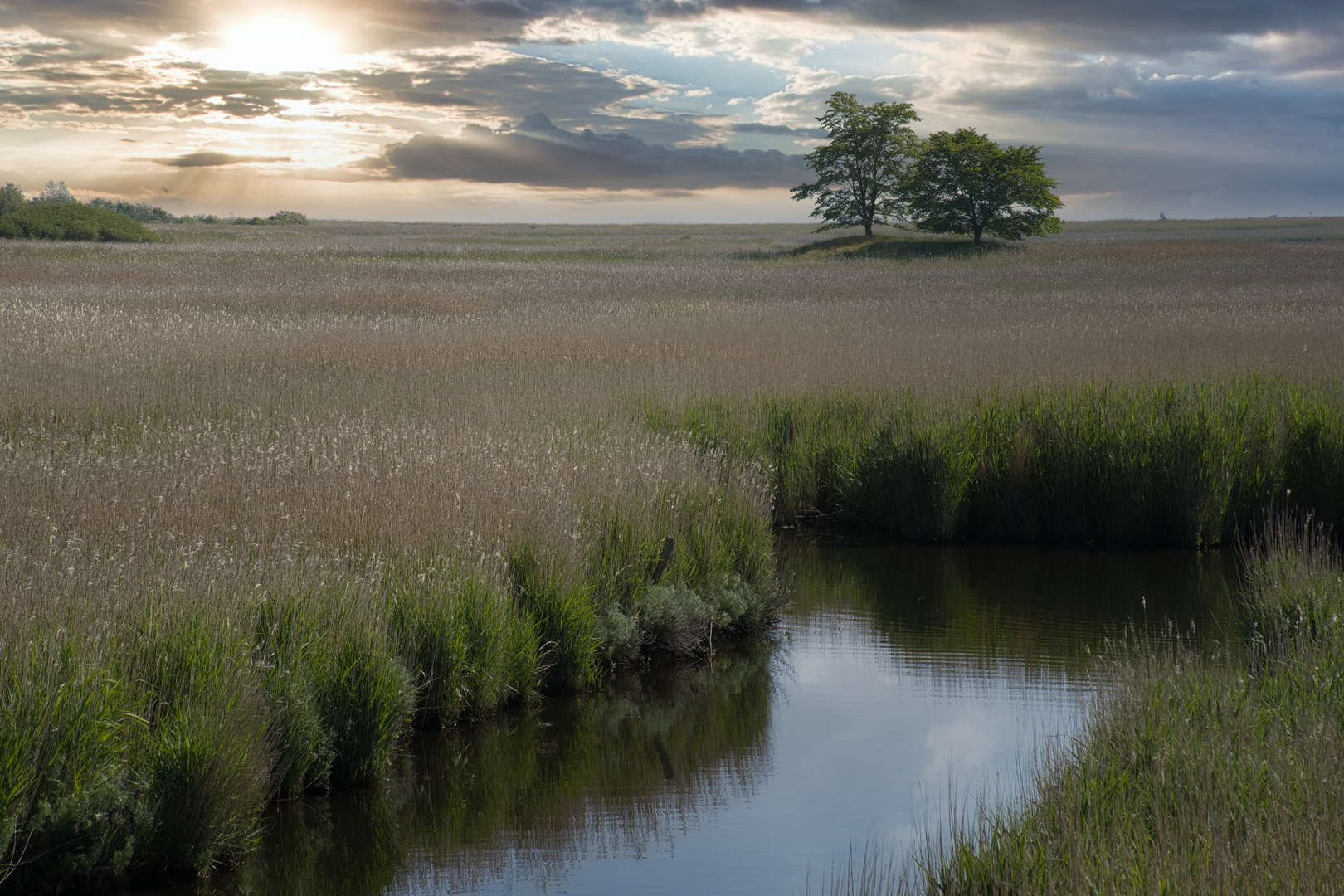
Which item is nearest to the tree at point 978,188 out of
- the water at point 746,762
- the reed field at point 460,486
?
the reed field at point 460,486

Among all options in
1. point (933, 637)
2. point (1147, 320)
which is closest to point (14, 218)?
point (1147, 320)

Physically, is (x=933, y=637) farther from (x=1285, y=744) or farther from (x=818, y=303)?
(x=818, y=303)

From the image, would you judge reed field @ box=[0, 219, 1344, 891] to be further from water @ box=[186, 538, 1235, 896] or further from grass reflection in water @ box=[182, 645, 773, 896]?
water @ box=[186, 538, 1235, 896]

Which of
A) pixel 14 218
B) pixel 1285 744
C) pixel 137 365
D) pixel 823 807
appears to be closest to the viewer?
pixel 1285 744

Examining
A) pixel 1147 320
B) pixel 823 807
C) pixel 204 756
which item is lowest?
pixel 823 807

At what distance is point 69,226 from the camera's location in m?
53.9

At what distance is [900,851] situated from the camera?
468 centimetres

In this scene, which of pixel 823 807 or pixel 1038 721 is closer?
pixel 823 807

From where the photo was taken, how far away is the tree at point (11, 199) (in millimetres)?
68938

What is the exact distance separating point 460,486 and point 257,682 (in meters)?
2.68

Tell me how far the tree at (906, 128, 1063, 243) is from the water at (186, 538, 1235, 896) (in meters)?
47.1

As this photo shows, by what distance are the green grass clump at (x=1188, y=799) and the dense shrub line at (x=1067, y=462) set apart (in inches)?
207

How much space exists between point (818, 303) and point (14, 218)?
48550mm

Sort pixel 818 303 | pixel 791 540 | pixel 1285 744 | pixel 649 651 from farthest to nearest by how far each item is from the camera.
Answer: pixel 818 303, pixel 791 540, pixel 649 651, pixel 1285 744
